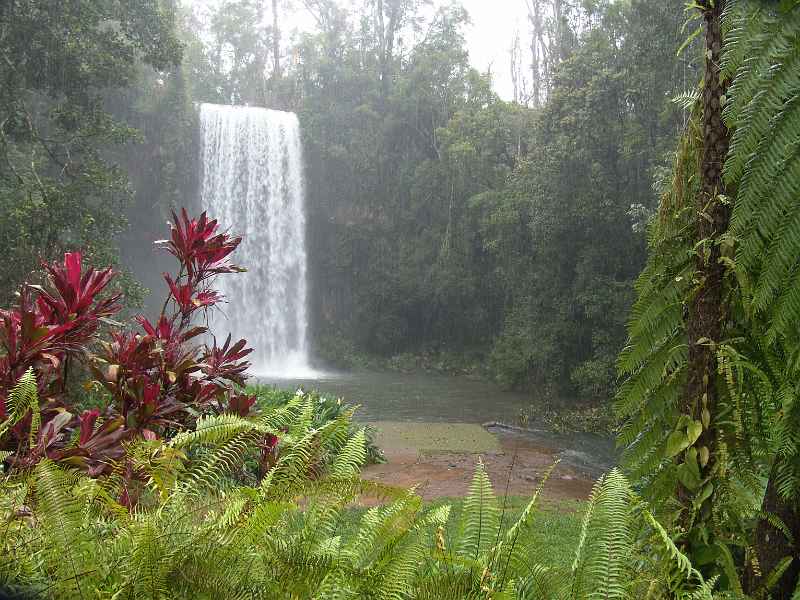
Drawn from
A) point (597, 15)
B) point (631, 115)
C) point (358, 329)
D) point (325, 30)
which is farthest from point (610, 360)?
point (325, 30)

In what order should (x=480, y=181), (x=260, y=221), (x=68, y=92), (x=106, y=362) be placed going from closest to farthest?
1. (x=106, y=362)
2. (x=68, y=92)
3. (x=480, y=181)
4. (x=260, y=221)

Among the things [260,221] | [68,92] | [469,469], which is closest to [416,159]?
[260,221]

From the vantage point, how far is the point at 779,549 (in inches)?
67.7

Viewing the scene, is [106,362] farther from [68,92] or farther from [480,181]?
[480,181]

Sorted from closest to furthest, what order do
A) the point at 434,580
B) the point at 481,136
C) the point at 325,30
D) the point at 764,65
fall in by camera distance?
the point at 434,580
the point at 764,65
the point at 481,136
the point at 325,30

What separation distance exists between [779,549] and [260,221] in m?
23.7

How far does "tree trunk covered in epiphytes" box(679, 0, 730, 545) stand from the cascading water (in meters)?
22.4

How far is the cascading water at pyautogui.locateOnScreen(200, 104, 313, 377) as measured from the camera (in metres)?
24.1

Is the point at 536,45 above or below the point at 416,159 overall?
above

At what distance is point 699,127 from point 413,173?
80.5 ft

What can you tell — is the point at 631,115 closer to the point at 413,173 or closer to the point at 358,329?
the point at 413,173

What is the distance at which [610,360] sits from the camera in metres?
15.0

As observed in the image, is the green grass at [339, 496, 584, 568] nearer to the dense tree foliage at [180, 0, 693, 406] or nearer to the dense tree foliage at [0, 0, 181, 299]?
the dense tree foliage at [180, 0, 693, 406]

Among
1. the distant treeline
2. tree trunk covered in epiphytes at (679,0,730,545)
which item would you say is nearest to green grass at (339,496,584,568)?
tree trunk covered in epiphytes at (679,0,730,545)
